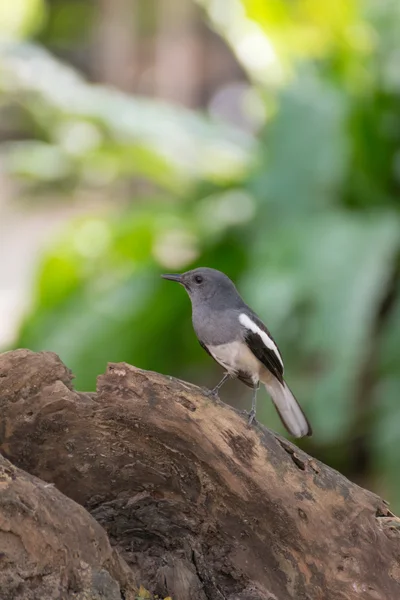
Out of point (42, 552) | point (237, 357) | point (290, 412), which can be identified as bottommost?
point (42, 552)

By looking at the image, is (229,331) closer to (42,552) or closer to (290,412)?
(290,412)

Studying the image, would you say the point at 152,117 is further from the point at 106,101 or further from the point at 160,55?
the point at 160,55

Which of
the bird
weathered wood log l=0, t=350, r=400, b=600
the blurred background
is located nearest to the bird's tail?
the bird

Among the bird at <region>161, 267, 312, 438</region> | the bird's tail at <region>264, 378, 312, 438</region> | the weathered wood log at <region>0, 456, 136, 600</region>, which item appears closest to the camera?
the weathered wood log at <region>0, 456, 136, 600</region>

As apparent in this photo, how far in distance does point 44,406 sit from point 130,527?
31 cm

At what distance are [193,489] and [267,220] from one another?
2.79m

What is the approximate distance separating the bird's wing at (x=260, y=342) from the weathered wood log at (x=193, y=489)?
30cm

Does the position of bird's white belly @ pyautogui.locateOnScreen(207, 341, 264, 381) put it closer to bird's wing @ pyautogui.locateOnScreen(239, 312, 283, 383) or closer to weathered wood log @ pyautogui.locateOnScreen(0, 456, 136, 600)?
bird's wing @ pyautogui.locateOnScreen(239, 312, 283, 383)

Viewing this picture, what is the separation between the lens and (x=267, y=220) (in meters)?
4.40

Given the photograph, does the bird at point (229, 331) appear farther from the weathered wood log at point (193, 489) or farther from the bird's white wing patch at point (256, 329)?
the weathered wood log at point (193, 489)

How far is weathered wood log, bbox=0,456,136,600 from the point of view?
148 centimetres

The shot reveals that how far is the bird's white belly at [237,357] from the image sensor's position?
1969mm

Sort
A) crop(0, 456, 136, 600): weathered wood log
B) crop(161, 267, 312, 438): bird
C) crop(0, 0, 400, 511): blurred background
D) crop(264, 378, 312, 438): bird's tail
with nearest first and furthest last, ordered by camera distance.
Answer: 1. crop(0, 456, 136, 600): weathered wood log
2. crop(161, 267, 312, 438): bird
3. crop(264, 378, 312, 438): bird's tail
4. crop(0, 0, 400, 511): blurred background

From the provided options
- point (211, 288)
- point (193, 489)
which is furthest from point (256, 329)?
point (193, 489)
